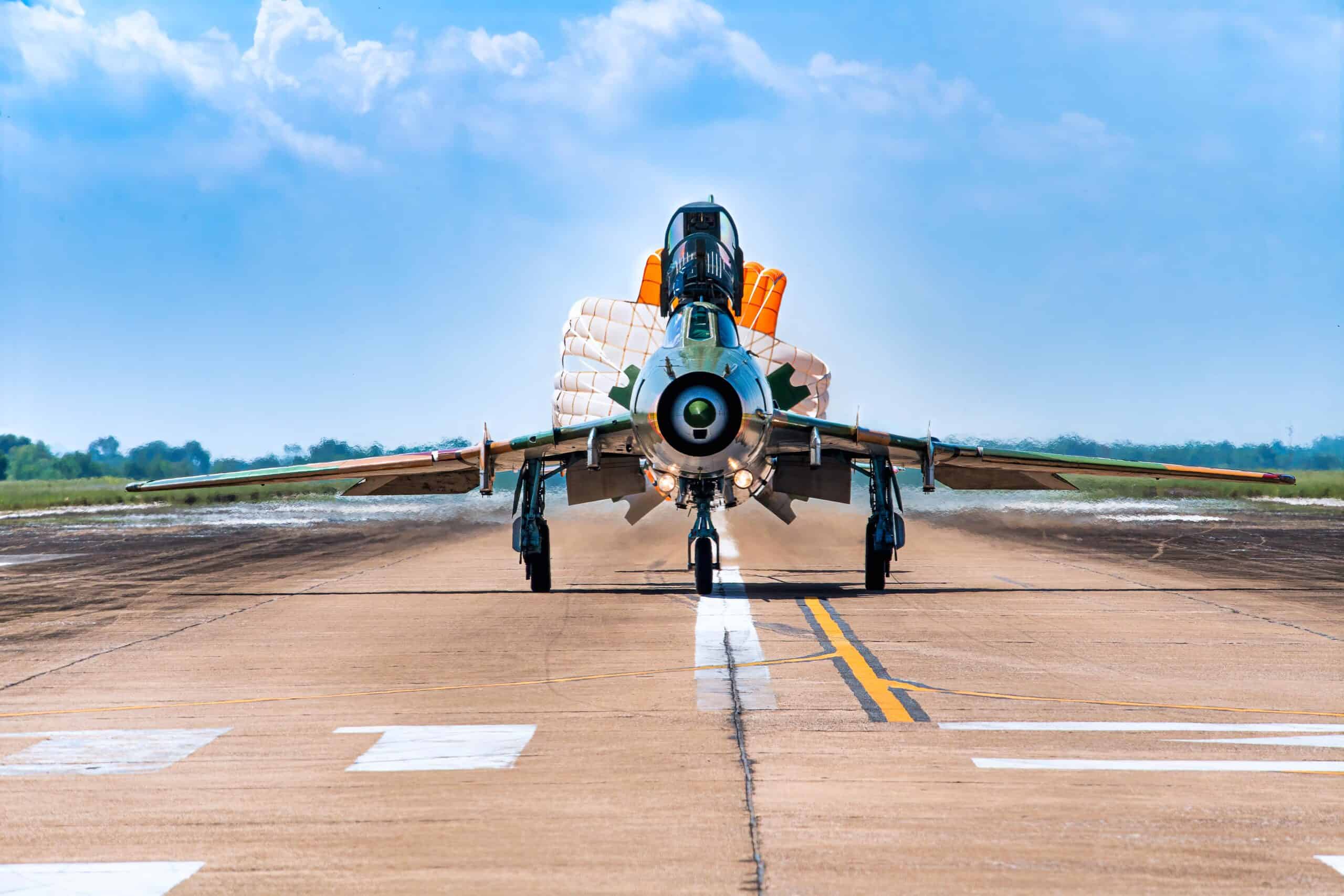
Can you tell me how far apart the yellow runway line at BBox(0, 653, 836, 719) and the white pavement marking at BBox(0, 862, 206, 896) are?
420cm

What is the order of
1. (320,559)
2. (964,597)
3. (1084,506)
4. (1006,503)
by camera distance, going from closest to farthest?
1. (964,597)
2. (320,559)
3. (1006,503)
4. (1084,506)

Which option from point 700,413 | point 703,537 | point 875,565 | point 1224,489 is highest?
point 700,413

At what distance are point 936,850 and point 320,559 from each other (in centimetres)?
2503

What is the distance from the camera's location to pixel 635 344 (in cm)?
2953

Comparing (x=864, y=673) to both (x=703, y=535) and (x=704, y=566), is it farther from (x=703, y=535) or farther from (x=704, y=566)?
(x=703, y=535)

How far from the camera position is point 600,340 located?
29984mm

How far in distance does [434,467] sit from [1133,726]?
14313 mm

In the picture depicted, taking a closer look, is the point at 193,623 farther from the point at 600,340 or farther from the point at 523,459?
the point at 600,340

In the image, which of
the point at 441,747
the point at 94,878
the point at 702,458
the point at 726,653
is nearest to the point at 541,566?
the point at 702,458

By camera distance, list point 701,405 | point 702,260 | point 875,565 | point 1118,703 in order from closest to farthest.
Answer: point 1118,703 → point 701,405 → point 875,565 → point 702,260

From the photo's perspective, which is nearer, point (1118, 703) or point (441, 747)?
point (441, 747)

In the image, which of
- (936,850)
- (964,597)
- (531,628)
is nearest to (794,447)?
(964,597)

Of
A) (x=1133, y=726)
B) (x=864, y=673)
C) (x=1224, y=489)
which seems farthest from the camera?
(x=1224, y=489)

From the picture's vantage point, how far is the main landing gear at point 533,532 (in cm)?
1997
